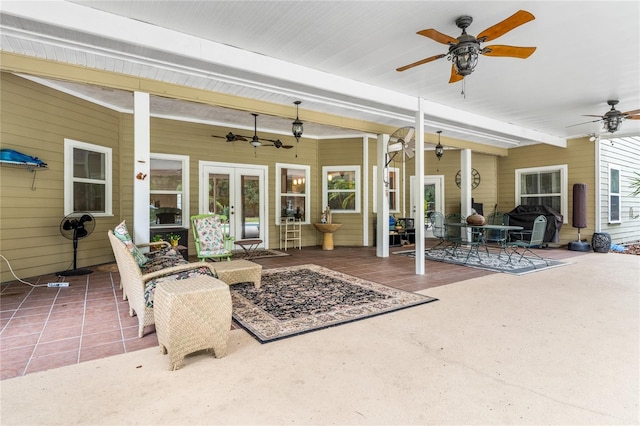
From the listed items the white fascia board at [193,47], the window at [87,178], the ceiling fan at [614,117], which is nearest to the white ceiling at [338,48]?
the white fascia board at [193,47]

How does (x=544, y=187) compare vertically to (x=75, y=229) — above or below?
above

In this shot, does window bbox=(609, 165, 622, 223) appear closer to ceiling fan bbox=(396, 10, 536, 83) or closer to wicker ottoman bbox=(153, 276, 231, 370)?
ceiling fan bbox=(396, 10, 536, 83)

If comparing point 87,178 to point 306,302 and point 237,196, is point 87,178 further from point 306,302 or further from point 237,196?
point 306,302

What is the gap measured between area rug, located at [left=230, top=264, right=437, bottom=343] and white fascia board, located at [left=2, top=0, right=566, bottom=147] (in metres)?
2.76

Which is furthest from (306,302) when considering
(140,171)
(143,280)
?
(140,171)

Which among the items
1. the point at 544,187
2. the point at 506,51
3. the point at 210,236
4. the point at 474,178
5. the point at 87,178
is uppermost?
the point at 506,51

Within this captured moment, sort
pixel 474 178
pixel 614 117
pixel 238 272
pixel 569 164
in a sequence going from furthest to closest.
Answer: pixel 474 178, pixel 569 164, pixel 614 117, pixel 238 272

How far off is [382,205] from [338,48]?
159 inches

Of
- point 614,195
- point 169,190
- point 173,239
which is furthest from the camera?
point 614,195

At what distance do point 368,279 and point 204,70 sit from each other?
12.1ft

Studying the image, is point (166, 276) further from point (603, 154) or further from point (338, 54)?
point (603, 154)

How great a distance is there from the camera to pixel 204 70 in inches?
160

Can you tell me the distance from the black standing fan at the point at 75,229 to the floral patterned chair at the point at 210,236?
1.64 m

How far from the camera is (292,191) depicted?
858cm
